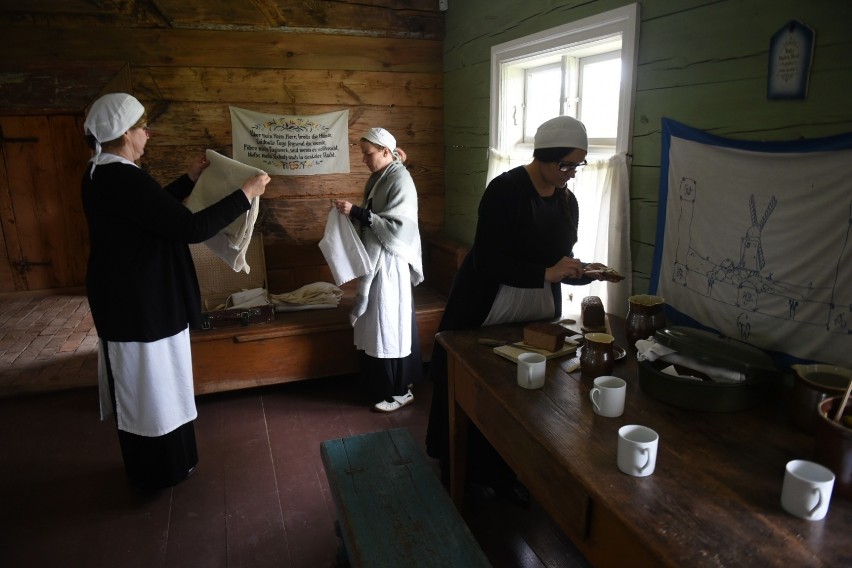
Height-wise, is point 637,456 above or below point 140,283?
below

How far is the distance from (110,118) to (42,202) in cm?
428

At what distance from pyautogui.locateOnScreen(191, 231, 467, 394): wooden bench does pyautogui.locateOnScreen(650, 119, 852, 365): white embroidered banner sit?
6.04 feet

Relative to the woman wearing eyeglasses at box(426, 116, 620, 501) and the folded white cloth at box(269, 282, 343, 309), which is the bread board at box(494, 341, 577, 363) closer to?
the woman wearing eyeglasses at box(426, 116, 620, 501)

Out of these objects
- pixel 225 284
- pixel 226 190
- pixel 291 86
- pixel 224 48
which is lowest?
pixel 225 284

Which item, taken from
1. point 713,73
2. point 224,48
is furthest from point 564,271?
point 224,48

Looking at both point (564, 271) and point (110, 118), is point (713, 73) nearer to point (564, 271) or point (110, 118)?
point (564, 271)

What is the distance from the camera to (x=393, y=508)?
165cm

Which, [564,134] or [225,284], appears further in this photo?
[225,284]

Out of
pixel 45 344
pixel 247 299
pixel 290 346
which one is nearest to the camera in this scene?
pixel 290 346

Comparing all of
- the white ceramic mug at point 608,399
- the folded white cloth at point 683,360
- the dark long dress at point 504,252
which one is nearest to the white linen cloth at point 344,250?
the dark long dress at point 504,252

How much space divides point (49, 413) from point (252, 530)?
1827 mm

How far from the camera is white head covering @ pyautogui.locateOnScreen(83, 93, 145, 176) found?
2.09 metres

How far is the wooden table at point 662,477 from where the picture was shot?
997mm

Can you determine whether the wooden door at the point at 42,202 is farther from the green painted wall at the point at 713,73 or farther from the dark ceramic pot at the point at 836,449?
the dark ceramic pot at the point at 836,449
